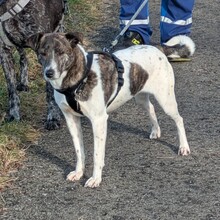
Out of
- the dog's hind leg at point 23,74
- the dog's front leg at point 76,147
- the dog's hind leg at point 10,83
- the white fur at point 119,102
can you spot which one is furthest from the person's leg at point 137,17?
the dog's front leg at point 76,147

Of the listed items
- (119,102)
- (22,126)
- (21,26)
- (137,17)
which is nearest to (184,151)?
(119,102)

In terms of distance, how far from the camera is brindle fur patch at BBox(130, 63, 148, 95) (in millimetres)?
5054

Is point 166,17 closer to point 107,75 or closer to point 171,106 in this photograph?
point 171,106

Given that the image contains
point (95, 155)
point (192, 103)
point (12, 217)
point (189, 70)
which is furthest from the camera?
point (189, 70)

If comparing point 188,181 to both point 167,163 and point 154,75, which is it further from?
point 154,75

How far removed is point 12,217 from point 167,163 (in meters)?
1.33

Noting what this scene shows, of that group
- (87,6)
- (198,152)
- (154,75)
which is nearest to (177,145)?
(198,152)

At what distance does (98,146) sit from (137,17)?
322 cm

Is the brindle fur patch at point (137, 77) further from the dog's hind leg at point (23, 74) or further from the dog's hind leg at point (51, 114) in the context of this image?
the dog's hind leg at point (23, 74)

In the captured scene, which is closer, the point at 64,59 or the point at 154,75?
the point at 64,59

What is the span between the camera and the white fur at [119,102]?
4.77 m

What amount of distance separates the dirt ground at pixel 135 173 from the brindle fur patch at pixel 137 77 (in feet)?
1.86

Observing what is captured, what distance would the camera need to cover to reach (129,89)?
5.05 meters

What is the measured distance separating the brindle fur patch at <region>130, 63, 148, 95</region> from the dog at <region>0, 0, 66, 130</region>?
1.12m
